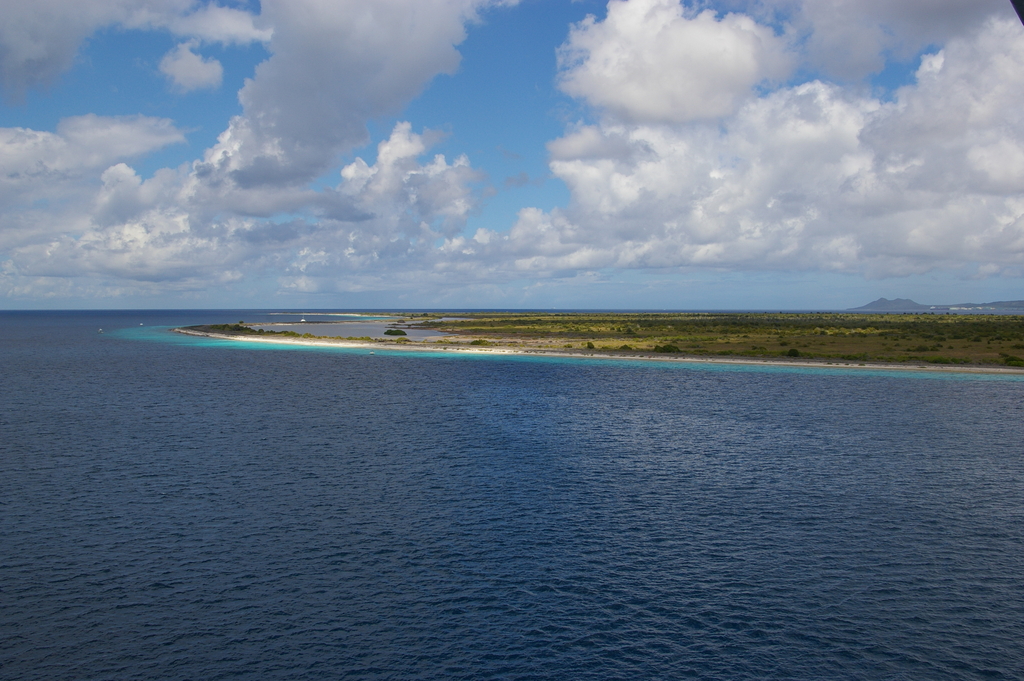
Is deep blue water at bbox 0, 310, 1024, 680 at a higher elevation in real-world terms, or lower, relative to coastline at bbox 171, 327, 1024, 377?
lower

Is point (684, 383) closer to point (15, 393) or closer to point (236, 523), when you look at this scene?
point (236, 523)

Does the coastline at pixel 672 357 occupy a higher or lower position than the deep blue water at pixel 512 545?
higher

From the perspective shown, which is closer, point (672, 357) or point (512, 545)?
point (512, 545)

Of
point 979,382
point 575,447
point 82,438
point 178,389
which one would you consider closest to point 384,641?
point 575,447

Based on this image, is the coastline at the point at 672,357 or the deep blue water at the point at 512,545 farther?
the coastline at the point at 672,357

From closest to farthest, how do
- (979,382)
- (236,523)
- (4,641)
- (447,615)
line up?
(4,641) < (447,615) < (236,523) < (979,382)

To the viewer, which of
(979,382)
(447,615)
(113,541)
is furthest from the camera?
(979,382)

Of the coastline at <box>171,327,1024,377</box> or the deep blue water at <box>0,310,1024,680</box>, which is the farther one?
the coastline at <box>171,327,1024,377</box>

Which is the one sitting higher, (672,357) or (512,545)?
(672,357)
